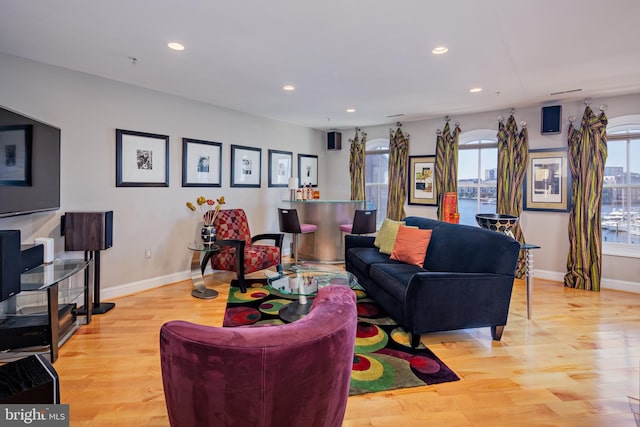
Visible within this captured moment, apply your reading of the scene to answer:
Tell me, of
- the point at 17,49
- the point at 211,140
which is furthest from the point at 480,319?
the point at 17,49

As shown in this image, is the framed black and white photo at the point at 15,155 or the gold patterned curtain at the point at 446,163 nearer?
the framed black and white photo at the point at 15,155

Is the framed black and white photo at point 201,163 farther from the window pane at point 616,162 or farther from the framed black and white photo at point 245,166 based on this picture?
the window pane at point 616,162

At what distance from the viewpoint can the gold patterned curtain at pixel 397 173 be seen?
6186 mm

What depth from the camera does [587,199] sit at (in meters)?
4.55

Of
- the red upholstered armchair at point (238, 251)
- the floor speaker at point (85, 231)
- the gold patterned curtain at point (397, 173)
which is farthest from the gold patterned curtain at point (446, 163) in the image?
the floor speaker at point (85, 231)

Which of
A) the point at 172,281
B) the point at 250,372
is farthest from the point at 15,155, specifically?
the point at 250,372

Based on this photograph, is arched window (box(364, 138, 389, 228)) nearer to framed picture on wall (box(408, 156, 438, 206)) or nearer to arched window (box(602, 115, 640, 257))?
framed picture on wall (box(408, 156, 438, 206))

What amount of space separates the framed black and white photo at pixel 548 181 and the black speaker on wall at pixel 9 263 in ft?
18.7

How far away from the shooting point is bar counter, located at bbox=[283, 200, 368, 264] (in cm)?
591

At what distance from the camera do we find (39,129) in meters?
3.08

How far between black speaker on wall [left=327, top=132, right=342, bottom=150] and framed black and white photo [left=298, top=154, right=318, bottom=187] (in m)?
0.38

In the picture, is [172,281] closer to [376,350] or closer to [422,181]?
[376,350]

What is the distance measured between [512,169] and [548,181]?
488mm

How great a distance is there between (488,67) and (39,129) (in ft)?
13.7
